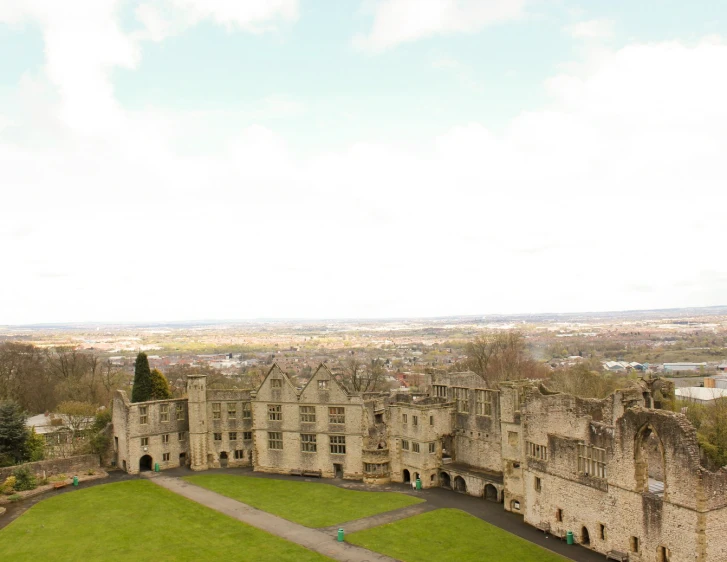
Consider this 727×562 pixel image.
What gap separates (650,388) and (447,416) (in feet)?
65.5

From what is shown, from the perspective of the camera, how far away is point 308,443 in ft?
207

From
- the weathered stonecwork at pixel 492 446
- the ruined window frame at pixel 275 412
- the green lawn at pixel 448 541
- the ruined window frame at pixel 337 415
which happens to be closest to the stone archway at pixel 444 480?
the weathered stonecwork at pixel 492 446

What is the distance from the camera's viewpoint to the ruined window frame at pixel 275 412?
211 ft

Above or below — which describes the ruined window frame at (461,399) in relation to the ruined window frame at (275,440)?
above

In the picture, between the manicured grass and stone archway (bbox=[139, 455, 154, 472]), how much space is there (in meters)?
9.22

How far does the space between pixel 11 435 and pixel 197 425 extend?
18.4 m

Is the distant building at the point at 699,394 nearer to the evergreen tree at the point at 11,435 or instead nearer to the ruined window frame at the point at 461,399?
the ruined window frame at the point at 461,399

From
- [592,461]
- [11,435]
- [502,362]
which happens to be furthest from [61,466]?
[502,362]

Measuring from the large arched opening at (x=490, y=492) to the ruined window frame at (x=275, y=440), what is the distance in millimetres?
22659

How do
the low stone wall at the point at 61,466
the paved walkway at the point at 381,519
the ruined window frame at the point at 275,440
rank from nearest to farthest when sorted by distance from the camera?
the paved walkway at the point at 381,519 < the low stone wall at the point at 61,466 < the ruined window frame at the point at 275,440

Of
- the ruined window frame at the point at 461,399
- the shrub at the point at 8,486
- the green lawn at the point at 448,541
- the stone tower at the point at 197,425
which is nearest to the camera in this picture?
the green lawn at the point at 448,541

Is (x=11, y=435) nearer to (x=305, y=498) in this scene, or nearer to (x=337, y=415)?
(x=305, y=498)

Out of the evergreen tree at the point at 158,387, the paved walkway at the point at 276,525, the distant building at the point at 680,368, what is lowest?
the distant building at the point at 680,368

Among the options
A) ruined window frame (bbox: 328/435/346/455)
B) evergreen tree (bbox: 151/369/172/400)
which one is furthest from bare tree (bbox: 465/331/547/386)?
evergreen tree (bbox: 151/369/172/400)
